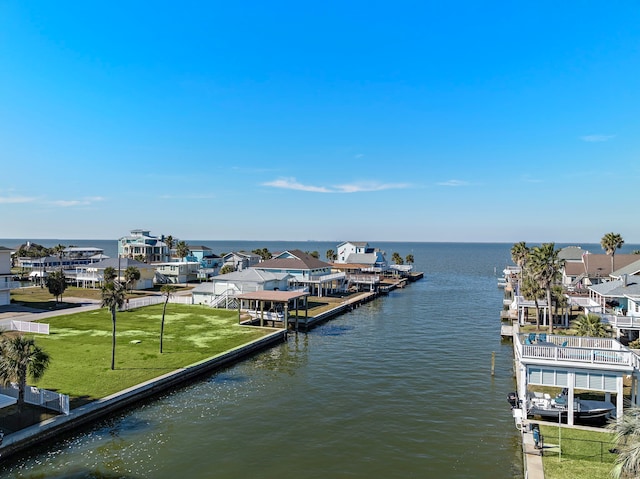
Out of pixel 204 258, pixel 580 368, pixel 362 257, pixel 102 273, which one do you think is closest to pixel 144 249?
Result: pixel 204 258

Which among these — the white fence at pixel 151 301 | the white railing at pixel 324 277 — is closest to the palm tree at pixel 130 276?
the white fence at pixel 151 301

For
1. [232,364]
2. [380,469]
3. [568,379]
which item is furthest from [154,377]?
[568,379]

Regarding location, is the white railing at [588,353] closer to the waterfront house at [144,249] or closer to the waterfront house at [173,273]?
the waterfront house at [173,273]

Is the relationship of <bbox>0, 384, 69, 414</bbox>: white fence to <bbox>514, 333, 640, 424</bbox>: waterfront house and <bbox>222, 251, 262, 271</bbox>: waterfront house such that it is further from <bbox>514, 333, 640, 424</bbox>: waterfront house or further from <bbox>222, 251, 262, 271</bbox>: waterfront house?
<bbox>222, 251, 262, 271</bbox>: waterfront house

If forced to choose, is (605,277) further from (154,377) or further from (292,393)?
(154,377)

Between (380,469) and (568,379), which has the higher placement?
(568,379)

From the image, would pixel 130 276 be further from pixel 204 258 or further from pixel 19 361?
pixel 19 361
